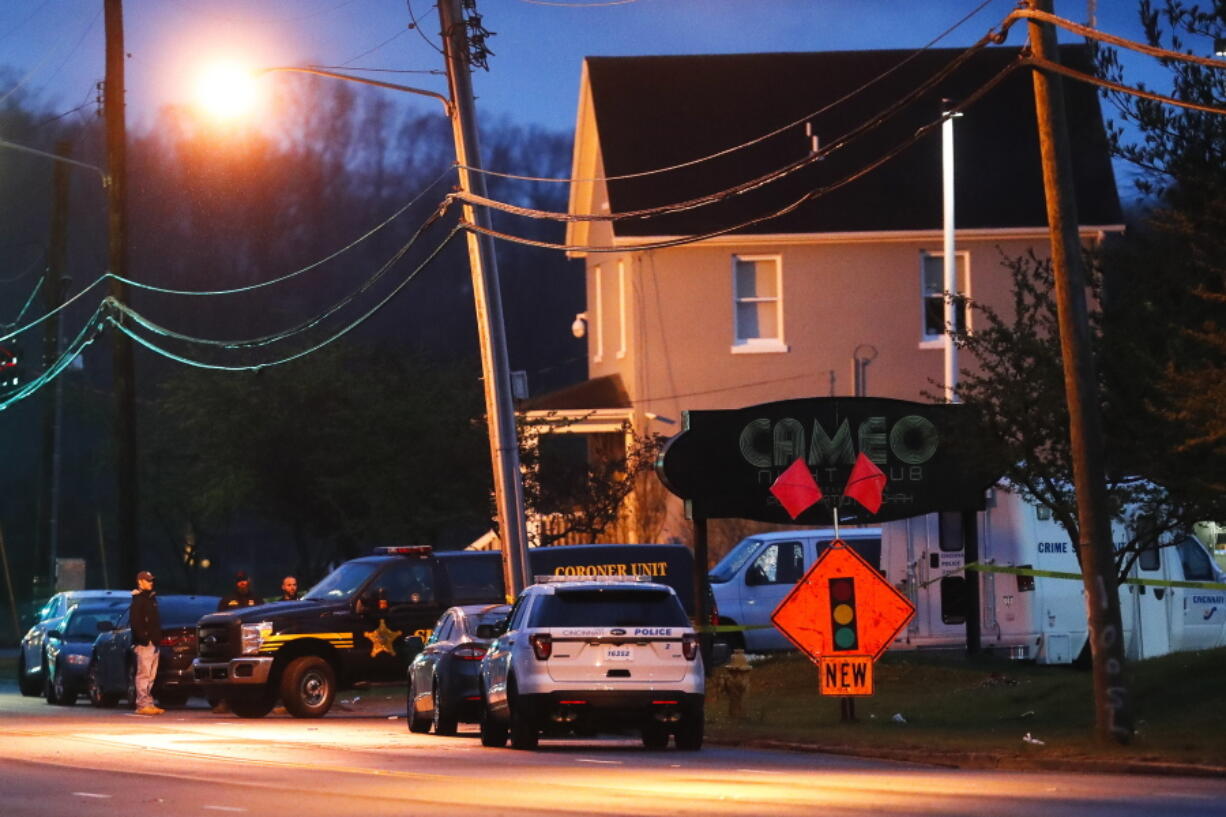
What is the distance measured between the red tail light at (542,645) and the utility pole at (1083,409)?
507cm

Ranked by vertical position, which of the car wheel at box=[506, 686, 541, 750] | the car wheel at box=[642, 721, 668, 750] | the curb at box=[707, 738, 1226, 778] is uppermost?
the car wheel at box=[506, 686, 541, 750]

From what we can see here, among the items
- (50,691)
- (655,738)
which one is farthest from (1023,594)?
(50,691)

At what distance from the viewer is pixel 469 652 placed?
2428 cm

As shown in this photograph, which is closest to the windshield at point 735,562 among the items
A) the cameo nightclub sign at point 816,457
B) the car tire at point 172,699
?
the cameo nightclub sign at point 816,457

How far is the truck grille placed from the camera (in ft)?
95.7

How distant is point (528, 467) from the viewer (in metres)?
45.3

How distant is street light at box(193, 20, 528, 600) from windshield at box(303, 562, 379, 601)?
1877 millimetres

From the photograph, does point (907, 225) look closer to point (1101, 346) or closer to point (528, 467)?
point (528, 467)

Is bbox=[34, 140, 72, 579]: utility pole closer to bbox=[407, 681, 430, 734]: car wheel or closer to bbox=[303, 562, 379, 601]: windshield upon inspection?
bbox=[303, 562, 379, 601]: windshield

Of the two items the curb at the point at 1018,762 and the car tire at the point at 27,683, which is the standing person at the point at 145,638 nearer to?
the car tire at the point at 27,683

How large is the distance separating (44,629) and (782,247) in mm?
17775

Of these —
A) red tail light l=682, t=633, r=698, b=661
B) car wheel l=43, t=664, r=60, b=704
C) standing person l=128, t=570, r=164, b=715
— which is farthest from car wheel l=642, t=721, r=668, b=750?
car wheel l=43, t=664, r=60, b=704

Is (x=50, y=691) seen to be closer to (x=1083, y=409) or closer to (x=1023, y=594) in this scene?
(x=1023, y=594)

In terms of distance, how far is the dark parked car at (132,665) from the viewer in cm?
3247
